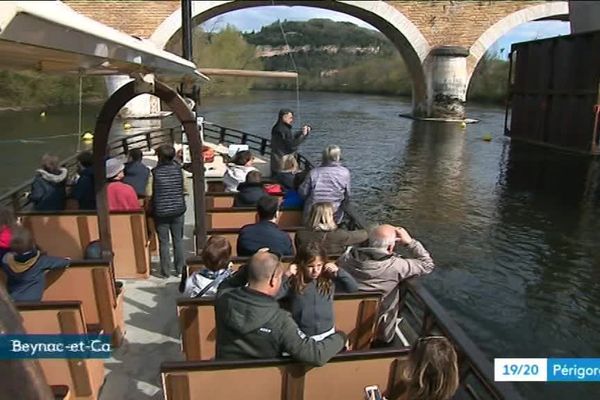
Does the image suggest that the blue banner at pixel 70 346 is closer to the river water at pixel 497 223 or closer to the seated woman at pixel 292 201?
the seated woman at pixel 292 201

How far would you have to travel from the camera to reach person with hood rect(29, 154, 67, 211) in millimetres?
6059

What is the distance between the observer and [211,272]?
140 inches

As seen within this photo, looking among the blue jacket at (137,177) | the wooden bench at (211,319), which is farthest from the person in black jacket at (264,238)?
the blue jacket at (137,177)

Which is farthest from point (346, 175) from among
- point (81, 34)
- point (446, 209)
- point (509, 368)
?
point (446, 209)

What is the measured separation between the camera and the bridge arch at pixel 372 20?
25.7 m

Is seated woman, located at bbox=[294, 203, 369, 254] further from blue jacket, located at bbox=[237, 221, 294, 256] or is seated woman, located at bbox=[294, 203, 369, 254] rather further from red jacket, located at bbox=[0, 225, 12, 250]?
red jacket, located at bbox=[0, 225, 12, 250]

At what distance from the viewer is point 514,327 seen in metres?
6.21

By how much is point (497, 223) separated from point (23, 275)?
343 inches

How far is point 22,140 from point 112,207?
23001 mm

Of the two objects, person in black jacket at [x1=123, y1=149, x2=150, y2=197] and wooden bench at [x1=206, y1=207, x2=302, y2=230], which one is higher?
person in black jacket at [x1=123, y1=149, x2=150, y2=197]

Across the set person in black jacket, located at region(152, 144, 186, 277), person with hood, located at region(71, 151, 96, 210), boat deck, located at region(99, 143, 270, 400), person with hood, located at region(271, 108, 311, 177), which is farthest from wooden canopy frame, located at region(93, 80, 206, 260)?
person with hood, located at region(271, 108, 311, 177)

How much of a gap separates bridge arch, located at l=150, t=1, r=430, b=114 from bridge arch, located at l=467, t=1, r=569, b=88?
8.25 feet

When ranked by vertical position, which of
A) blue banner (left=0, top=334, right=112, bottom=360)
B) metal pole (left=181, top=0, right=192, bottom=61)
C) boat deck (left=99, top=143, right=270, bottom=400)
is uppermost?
metal pole (left=181, top=0, right=192, bottom=61)

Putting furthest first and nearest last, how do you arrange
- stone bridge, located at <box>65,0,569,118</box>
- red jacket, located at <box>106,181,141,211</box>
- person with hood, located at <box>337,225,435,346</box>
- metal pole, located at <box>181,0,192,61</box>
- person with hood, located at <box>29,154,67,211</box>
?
stone bridge, located at <box>65,0,569,118</box>, metal pole, located at <box>181,0,192,61</box>, person with hood, located at <box>29,154,67,211</box>, red jacket, located at <box>106,181,141,211</box>, person with hood, located at <box>337,225,435,346</box>
